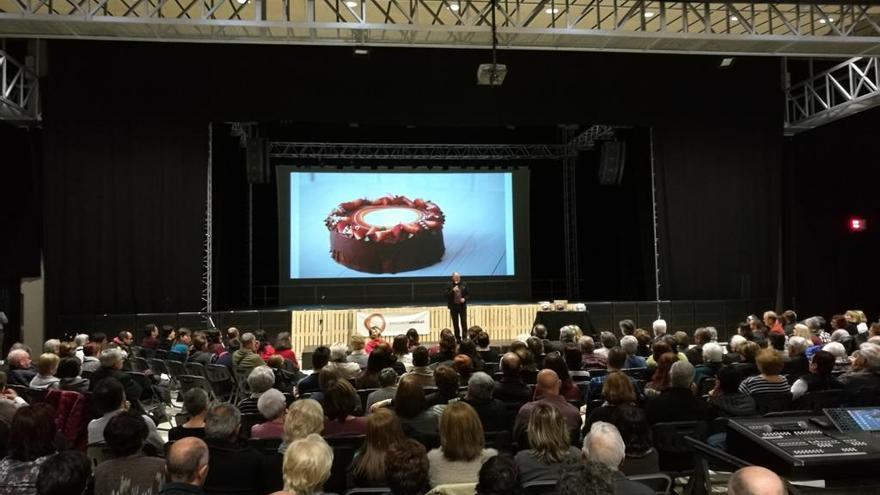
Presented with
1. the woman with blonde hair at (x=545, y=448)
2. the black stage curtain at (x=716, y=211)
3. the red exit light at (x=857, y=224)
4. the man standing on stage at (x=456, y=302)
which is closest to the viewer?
the woman with blonde hair at (x=545, y=448)

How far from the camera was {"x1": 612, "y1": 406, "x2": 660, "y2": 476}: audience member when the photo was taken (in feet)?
11.4

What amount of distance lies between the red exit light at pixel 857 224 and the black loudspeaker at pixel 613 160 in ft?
17.0

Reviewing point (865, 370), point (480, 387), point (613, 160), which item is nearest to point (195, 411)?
point (480, 387)

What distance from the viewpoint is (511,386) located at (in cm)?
507

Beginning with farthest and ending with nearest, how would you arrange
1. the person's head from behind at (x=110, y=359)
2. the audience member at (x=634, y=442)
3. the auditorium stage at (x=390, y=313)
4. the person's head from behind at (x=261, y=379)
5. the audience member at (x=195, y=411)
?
the auditorium stage at (x=390, y=313) → the person's head from behind at (x=110, y=359) → the person's head from behind at (x=261, y=379) → the audience member at (x=195, y=411) → the audience member at (x=634, y=442)

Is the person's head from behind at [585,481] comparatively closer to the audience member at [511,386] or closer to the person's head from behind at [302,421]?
the person's head from behind at [302,421]

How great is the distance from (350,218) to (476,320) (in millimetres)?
4378

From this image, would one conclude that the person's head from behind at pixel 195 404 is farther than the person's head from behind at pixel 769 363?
No

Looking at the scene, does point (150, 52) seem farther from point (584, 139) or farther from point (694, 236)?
point (694, 236)

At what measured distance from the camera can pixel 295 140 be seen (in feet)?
55.1

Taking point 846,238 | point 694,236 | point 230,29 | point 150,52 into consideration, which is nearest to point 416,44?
point 230,29

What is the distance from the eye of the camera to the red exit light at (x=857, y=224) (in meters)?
14.9

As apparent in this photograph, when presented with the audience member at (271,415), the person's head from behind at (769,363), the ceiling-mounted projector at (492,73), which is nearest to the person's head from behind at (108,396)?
the audience member at (271,415)

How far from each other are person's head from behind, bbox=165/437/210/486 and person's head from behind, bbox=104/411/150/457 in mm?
470
